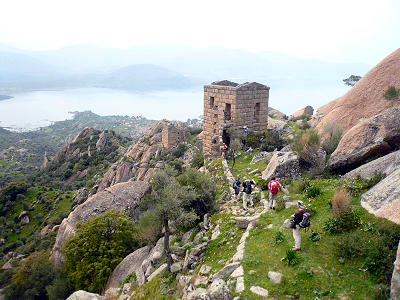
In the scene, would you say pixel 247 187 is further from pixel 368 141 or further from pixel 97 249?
pixel 97 249

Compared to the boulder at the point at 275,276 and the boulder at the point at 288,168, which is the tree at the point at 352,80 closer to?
the boulder at the point at 288,168

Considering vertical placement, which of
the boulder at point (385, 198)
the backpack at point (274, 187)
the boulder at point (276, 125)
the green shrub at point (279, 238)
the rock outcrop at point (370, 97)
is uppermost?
the rock outcrop at point (370, 97)

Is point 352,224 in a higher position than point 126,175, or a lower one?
higher

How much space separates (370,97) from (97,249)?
A: 66.2 ft

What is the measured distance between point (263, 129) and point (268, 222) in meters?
15.7

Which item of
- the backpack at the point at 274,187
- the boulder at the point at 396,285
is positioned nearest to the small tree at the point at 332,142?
the backpack at the point at 274,187

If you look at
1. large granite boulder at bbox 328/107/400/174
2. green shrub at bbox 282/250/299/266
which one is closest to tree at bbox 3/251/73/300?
green shrub at bbox 282/250/299/266

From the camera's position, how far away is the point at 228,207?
1277cm

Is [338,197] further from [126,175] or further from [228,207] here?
[126,175]

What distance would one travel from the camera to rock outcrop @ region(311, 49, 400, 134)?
17053 millimetres

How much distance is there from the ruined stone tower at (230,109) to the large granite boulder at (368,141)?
33.8 ft

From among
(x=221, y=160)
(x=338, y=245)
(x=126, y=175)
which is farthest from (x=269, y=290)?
(x=126, y=175)

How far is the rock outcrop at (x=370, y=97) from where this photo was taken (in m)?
17.1

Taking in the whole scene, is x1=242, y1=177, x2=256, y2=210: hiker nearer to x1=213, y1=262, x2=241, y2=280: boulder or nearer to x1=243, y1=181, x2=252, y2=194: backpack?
x1=243, y1=181, x2=252, y2=194: backpack
